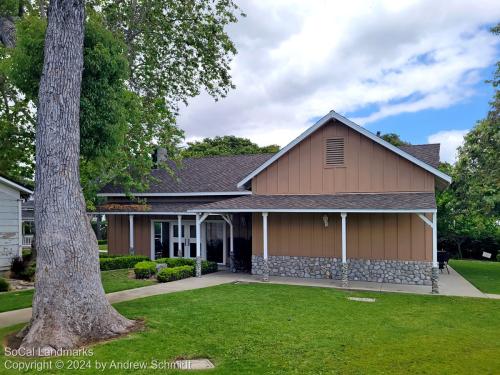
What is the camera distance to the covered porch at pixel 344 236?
13.8 meters

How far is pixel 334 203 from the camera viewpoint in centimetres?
1427

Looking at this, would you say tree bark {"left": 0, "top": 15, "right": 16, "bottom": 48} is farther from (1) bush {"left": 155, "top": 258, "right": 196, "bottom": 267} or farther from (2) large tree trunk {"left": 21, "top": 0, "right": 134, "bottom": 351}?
(1) bush {"left": 155, "top": 258, "right": 196, "bottom": 267}

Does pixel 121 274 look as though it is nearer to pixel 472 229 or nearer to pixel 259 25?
pixel 259 25

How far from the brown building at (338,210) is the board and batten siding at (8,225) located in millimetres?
6245

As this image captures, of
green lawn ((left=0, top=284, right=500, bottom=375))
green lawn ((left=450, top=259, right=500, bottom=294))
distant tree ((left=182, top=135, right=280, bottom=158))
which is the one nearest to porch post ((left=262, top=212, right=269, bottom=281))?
green lawn ((left=0, top=284, right=500, bottom=375))

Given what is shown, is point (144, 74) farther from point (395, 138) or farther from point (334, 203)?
point (395, 138)

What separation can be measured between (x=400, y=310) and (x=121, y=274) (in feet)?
36.5

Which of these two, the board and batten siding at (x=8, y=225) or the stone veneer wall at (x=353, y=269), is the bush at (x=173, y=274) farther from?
the board and batten siding at (x=8, y=225)

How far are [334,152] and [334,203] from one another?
7.66ft

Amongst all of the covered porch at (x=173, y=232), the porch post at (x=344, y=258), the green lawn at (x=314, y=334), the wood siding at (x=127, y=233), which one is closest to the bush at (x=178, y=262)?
the covered porch at (x=173, y=232)

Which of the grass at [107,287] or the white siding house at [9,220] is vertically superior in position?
the white siding house at [9,220]

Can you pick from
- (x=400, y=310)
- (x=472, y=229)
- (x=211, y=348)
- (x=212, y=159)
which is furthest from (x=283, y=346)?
(x=472, y=229)

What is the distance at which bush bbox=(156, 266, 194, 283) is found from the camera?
14.8 meters

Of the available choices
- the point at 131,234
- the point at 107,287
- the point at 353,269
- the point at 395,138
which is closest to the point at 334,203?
the point at 353,269
